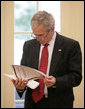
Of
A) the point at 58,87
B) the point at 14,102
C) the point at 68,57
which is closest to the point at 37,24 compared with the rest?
the point at 68,57

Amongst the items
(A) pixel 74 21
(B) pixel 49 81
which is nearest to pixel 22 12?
(A) pixel 74 21

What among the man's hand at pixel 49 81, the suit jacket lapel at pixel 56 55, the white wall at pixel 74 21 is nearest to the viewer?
the man's hand at pixel 49 81

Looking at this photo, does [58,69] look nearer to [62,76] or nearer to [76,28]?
[62,76]

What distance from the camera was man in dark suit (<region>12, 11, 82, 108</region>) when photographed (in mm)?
1509

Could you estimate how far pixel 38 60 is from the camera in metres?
1.59

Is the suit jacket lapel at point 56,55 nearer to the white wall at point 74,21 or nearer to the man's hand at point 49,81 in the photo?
the man's hand at point 49,81

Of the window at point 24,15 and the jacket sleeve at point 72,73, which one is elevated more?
the window at point 24,15

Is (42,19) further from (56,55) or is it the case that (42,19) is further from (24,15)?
(24,15)

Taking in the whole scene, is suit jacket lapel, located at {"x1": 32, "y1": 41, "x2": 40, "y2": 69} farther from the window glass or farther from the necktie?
the window glass

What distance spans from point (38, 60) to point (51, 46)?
134 millimetres

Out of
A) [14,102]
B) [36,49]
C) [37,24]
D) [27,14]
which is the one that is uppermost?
[27,14]

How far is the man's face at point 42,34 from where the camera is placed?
1525 mm

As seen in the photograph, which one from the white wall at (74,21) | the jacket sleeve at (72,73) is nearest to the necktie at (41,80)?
the jacket sleeve at (72,73)

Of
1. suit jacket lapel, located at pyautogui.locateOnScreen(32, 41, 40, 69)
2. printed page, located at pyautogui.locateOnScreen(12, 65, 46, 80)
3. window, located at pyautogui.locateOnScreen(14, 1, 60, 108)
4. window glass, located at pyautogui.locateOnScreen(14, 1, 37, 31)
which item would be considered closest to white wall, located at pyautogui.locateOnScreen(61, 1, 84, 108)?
window, located at pyautogui.locateOnScreen(14, 1, 60, 108)
